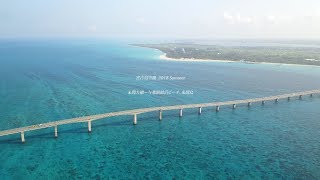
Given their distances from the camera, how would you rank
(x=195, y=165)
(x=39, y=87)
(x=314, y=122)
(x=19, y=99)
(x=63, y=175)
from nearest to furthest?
(x=63, y=175) < (x=195, y=165) < (x=314, y=122) < (x=19, y=99) < (x=39, y=87)

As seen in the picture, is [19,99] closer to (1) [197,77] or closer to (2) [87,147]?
(2) [87,147]

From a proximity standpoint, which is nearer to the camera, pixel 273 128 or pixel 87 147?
pixel 87 147

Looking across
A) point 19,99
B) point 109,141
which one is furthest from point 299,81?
point 19,99

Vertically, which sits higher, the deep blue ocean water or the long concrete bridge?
the long concrete bridge

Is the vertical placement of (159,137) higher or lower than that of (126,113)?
lower

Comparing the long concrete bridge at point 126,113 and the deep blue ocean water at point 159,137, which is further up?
the long concrete bridge at point 126,113

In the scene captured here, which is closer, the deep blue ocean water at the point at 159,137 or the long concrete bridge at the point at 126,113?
the deep blue ocean water at the point at 159,137

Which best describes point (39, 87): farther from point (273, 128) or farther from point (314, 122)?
point (314, 122)

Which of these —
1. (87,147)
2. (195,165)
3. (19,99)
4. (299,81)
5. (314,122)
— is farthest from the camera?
(299,81)

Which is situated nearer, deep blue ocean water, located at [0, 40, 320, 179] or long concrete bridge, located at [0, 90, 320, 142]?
deep blue ocean water, located at [0, 40, 320, 179]

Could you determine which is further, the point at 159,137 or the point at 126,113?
the point at 126,113
